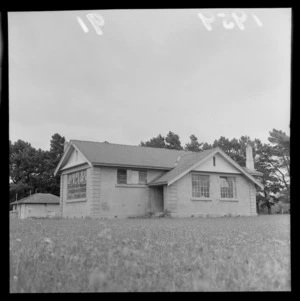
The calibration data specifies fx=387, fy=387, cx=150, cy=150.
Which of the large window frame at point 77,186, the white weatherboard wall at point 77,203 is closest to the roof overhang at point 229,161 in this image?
the white weatherboard wall at point 77,203

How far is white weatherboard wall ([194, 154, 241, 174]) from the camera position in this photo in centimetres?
1267

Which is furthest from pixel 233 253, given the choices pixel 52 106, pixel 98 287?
pixel 52 106

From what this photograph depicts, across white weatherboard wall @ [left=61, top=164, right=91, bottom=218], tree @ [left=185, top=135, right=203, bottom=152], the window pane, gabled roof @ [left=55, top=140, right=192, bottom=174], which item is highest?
tree @ [left=185, top=135, right=203, bottom=152]

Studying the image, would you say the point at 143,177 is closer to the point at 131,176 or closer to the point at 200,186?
the point at 131,176

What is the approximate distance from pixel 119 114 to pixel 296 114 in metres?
4.85

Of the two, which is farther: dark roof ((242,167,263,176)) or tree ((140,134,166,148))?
tree ((140,134,166,148))

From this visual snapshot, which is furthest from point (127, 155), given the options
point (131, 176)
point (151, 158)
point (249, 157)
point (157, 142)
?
point (249, 157)

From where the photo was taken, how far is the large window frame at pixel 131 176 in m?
12.5

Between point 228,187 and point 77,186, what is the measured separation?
4.98m

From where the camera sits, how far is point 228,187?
1298cm

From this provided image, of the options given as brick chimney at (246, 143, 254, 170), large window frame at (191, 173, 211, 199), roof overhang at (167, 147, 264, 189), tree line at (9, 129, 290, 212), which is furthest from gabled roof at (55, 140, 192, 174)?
brick chimney at (246, 143, 254, 170)

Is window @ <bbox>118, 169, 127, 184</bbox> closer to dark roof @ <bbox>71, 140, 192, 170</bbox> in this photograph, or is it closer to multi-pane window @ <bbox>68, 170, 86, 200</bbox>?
dark roof @ <bbox>71, 140, 192, 170</bbox>

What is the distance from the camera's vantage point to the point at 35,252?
10.3 ft
